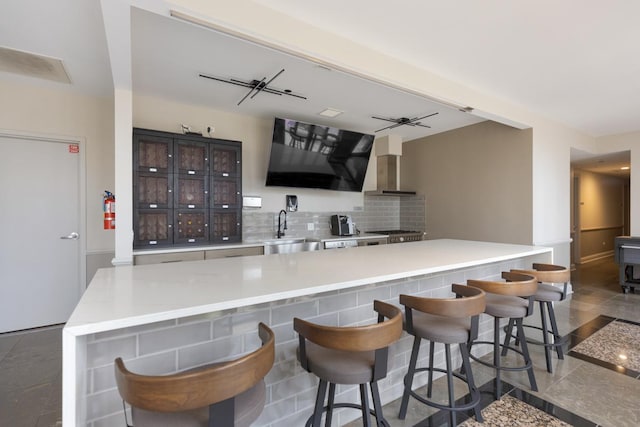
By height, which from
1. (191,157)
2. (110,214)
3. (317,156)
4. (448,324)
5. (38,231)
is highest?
(317,156)

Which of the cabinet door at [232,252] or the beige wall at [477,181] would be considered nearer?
the cabinet door at [232,252]

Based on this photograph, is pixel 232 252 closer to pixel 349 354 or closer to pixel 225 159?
pixel 225 159

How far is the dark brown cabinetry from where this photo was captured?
338 centimetres

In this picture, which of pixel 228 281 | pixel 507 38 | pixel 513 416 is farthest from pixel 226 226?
pixel 507 38

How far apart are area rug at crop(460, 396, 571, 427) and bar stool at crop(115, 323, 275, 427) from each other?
157cm

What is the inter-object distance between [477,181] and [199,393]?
490 cm

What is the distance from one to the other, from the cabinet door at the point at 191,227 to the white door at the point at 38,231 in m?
1.16

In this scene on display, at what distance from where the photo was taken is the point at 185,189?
3631mm

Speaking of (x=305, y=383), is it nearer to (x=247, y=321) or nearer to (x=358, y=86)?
(x=247, y=321)

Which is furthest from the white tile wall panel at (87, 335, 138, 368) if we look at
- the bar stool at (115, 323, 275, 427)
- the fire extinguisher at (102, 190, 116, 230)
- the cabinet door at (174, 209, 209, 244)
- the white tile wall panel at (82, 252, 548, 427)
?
the cabinet door at (174, 209, 209, 244)

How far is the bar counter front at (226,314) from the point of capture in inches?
41.5

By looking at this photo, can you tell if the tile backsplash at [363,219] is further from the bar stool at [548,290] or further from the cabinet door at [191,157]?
the bar stool at [548,290]

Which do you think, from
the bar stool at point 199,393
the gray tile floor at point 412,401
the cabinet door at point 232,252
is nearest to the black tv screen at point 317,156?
the cabinet door at point 232,252

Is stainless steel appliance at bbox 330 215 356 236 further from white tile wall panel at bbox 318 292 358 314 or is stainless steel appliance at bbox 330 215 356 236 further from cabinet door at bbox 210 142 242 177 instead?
white tile wall panel at bbox 318 292 358 314
